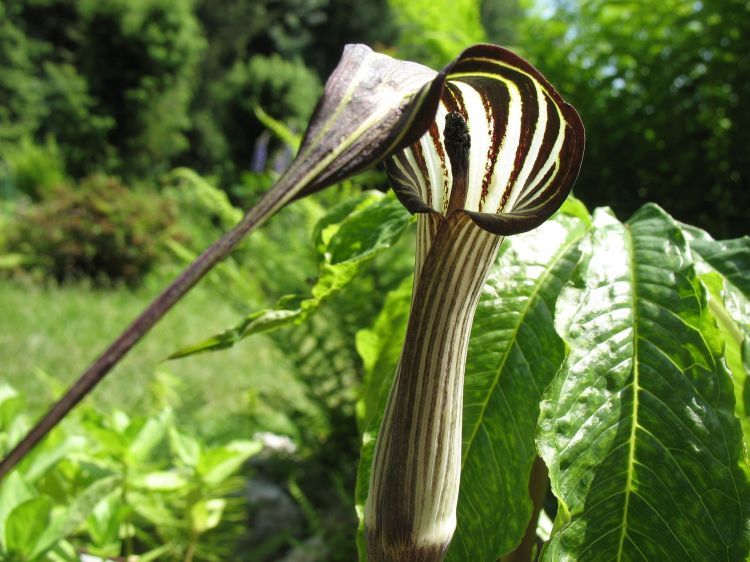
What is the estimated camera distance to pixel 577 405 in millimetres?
445

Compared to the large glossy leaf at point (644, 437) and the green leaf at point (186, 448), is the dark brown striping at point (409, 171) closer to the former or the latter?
the large glossy leaf at point (644, 437)

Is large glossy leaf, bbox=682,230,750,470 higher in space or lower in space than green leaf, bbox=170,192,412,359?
higher

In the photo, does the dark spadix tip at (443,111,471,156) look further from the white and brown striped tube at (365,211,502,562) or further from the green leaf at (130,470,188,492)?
the green leaf at (130,470,188,492)

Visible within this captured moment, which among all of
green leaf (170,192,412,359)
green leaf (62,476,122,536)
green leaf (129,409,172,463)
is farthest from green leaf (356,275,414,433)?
green leaf (129,409,172,463)

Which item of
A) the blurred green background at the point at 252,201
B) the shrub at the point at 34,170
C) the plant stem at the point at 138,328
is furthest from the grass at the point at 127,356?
the shrub at the point at 34,170

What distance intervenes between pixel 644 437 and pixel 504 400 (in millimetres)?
103

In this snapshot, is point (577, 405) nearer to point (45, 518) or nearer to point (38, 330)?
point (45, 518)

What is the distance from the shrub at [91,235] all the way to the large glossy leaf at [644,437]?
4903 millimetres

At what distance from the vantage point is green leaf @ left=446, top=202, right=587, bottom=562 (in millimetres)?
490

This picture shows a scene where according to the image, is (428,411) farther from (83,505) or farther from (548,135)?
(83,505)

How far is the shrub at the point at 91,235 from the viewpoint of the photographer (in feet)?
16.5

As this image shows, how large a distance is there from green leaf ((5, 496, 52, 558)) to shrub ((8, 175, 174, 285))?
4481 mm

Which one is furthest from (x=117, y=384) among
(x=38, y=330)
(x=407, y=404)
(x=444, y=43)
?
(x=407, y=404)

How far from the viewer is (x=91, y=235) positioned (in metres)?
5.09
